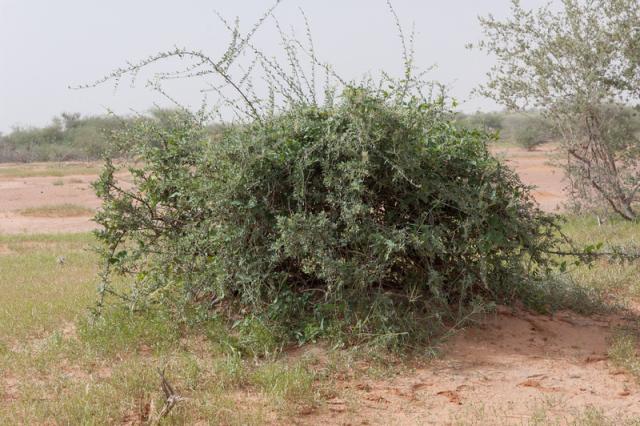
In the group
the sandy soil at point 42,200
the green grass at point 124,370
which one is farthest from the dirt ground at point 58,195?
the green grass at point 124,370

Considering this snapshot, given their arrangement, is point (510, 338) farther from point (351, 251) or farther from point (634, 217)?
point (634, 217)

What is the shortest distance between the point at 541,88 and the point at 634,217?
2403mm

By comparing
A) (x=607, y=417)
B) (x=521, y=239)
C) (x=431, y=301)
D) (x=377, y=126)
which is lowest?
(x=607, y=417)

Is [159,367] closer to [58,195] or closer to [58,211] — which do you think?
[58,211]

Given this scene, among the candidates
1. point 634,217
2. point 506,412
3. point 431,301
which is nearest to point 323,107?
point 431,301

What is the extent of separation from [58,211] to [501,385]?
50.1 ft

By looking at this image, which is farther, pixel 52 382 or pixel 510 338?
pixel 510 338

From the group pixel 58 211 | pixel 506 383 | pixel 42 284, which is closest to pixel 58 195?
pixel 58 211

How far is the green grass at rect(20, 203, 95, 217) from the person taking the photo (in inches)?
706

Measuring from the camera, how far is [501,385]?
187 inches

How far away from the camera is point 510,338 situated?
5.64 metres

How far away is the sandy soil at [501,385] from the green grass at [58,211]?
45.2 feet

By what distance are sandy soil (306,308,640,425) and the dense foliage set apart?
347 mm

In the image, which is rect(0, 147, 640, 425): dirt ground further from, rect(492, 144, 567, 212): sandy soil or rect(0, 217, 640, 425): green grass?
rect(492, 144, 567, 212): sandy soil
